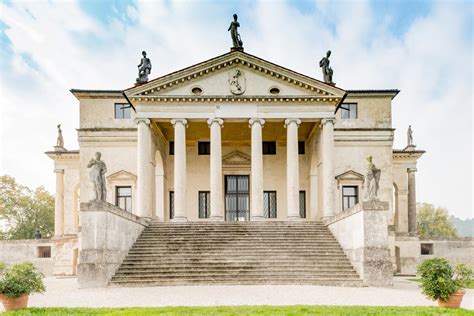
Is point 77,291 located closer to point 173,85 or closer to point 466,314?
point 466,314

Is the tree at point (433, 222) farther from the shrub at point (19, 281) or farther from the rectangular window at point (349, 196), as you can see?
the shrub at point (19, 281)

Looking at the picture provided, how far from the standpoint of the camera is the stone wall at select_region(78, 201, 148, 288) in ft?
65.1

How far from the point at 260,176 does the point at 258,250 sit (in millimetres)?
7657

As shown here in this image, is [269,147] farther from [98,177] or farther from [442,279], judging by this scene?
[442,279]

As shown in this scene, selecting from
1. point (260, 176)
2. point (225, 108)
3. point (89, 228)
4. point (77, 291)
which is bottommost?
point (77, 291)

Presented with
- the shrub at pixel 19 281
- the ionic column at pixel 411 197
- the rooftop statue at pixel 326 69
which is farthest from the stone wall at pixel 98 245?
the ionic column at pixel 411 197

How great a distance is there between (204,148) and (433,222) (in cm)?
5211

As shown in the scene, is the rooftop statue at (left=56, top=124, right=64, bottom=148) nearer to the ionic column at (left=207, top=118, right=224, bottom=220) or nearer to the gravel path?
the ionic column at (left=207, top=118, right=224, bottom=220)

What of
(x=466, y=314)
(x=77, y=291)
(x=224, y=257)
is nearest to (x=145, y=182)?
(x=224, y=257)

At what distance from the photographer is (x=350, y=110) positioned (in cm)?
3672

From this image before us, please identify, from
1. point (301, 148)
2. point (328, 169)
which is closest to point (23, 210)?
point (301, 148)

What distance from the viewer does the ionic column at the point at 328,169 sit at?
30.2m

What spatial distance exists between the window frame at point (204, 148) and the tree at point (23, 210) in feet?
109

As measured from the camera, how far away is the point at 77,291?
61.1 ft
